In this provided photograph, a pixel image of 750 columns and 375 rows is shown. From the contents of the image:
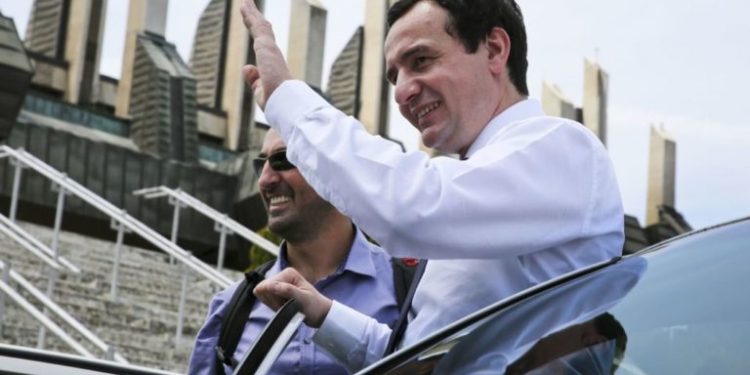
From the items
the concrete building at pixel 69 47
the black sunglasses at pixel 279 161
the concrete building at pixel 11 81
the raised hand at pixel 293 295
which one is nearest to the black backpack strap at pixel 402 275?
the black sunglasses at pixel 279 161

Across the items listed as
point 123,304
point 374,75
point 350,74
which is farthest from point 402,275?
point 350,74

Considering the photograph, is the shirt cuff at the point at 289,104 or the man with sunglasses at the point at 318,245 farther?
the man with sunglasses at the point at 318,245

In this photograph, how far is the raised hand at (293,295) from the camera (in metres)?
2.19

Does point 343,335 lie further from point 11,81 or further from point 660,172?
point 660,172

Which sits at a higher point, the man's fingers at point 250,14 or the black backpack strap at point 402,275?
the man's fingers at point 250,14

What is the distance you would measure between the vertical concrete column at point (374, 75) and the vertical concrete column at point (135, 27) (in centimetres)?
410

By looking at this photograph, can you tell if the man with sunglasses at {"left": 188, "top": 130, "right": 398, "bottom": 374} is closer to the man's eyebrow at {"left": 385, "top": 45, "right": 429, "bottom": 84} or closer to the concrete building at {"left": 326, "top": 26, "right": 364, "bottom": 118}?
the man's eyebrow at {"left": 385, "top": 45, "right": 429, "bottom": 84}

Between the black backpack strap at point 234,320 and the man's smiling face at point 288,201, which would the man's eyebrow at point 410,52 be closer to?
the black backpack strap at point 234,320

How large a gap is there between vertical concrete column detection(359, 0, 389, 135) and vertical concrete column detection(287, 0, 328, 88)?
884 millimetres

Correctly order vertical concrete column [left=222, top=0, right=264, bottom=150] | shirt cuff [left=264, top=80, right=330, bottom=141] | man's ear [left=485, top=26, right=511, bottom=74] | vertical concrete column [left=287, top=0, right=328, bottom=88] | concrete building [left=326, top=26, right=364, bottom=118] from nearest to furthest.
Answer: shirt cuff [left=264, top=80, right=330, bottom=141], man's ear [left=485, top=26, right=511, bottom=74], vertical concrete column [left=287, top=0, right=328, bottom=88], vertical concrete column [left=222, top=0, right=264, bottom=150], concrete building [left=326, top=26, right=364, bottom=118]

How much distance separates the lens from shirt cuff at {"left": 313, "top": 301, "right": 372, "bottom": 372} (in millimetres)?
2324

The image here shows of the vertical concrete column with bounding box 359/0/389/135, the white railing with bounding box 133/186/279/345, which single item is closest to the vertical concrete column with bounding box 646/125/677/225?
the vertical concrete column with bounding box 359/0/389/135

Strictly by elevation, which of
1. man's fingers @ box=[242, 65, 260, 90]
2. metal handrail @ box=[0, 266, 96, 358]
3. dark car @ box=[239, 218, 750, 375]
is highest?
man's fingers @ box=[242, 65, 260, 90]

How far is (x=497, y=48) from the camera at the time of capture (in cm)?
240
